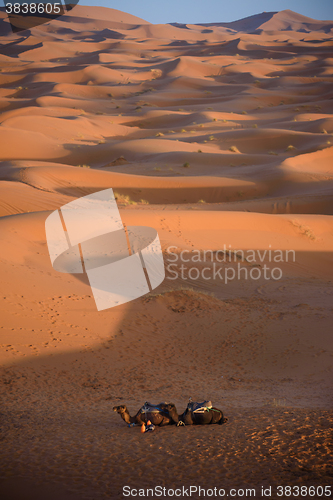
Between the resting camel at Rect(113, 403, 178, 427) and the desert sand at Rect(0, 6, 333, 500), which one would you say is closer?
the desert sand at Rect(0, 6, 333, 500)

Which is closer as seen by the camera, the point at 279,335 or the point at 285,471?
the point at 285,471

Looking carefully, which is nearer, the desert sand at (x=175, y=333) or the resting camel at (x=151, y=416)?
the desert sand at (x=175, y=333)

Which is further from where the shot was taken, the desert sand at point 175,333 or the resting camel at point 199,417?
the resting camel at point 199,417

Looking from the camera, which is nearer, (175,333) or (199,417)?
(199,417)

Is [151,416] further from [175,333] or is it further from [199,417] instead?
[175,333]

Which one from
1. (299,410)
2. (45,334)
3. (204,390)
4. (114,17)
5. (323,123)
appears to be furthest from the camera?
(114,17)

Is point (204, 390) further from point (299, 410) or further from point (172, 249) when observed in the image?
point (172, 249)

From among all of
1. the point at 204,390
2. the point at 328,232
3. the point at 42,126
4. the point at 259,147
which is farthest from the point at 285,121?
the point at 204,390

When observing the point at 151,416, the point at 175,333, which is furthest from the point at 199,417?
the point at 175,333

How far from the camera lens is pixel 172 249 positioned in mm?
11430

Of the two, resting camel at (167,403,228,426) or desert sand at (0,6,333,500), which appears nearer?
desert sand at (0,6,333,500)

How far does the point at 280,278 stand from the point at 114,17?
→ 172 metres

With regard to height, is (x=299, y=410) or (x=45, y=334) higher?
(x=299, y=410)

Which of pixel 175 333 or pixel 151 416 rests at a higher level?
pixel 151 416
